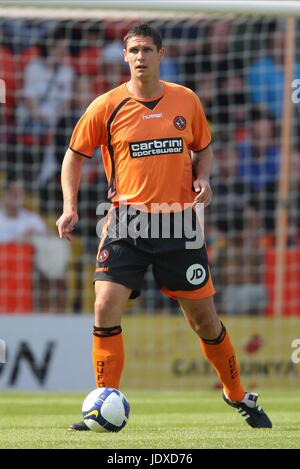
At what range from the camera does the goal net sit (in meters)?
11.9

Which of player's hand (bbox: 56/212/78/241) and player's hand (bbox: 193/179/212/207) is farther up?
player's hand (bbox: 193/179/212/207)

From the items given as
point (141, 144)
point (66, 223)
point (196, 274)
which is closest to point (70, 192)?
point (66, 223)

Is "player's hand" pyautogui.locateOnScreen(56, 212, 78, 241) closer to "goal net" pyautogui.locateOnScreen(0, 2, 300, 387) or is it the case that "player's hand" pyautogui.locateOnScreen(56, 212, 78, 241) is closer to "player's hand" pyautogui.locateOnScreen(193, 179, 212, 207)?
"player's hand" pyautogui.locateOnScreen(193, 179, 212, 207)

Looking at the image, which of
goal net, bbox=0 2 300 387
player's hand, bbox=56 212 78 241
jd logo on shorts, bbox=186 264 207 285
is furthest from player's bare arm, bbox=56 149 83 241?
goal net, bbox=0 2 300 387

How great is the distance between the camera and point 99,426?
659 cm

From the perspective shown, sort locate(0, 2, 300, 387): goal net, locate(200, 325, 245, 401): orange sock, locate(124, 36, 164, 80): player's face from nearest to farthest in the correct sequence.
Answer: locate(124, 36, 164, 80): player's face < locate(200, 325, 245, 401): orange sock < locate(0, 2, 300, 387): goal net

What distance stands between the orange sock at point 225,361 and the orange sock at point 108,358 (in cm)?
64

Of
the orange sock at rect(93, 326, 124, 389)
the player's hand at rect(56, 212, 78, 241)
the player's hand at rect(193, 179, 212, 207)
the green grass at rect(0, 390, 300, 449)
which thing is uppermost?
the player's hand at rect(193, 179, 212, 207)

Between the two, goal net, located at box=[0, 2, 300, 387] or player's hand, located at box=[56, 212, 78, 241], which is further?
goal net, located at box=[0, 2, 300, 387]

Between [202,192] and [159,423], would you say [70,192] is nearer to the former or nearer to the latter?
[202,192]

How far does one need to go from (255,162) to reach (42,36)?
10.3 feet

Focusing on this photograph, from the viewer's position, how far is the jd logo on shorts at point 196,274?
6.97 meters

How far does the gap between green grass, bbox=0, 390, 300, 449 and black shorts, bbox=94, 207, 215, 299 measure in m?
0.89

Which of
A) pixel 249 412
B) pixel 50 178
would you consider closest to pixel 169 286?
pixel 249 412
